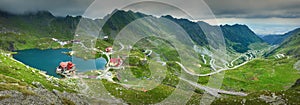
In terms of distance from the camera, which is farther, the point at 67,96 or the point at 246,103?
the point at 246,103

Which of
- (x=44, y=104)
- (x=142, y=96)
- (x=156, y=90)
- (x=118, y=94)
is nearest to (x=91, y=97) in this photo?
(x=118, y=94)

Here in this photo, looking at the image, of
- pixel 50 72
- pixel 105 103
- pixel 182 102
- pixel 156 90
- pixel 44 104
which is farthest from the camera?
pixel 50 72

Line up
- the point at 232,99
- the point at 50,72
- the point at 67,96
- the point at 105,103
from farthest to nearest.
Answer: the point at 50,72
the point at 232,99
the point at 105,103
the point at 67,96

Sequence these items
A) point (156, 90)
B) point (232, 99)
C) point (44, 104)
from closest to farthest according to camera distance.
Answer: point (44, 104) < point (232, 99) < point (156, 90)

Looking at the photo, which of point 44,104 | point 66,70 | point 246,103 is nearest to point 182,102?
point 246,103

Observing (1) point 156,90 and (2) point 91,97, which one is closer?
(2) point 91,97

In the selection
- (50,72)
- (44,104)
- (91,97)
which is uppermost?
(50,72)

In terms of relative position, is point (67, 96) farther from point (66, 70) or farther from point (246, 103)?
point (66, 70)

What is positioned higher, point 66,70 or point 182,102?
point 66,70

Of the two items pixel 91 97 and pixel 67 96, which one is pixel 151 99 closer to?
pixel 91 97
